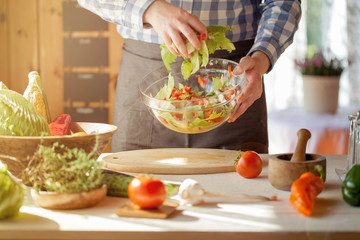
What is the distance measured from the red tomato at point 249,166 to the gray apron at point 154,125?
58 centimetres

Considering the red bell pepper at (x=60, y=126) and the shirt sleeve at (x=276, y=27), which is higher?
the shirt sleeve at (x=276, y=27)

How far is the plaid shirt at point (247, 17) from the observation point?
6.64ft

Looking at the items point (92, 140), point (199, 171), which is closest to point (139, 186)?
point (92, 140)

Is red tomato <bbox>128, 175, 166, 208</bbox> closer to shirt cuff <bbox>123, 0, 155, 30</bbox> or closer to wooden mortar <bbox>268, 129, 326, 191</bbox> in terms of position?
wooden mortar <bbox>268, 129, 326, 191</bbox>

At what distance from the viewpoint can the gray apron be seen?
7.31 ft

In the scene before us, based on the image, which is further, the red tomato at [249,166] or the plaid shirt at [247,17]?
the plaid shirt at [247,17]

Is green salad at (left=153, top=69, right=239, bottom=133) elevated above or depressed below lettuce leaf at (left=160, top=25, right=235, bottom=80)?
below

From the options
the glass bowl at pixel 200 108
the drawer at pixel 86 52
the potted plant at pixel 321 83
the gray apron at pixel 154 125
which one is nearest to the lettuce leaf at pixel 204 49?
the glass bowl at pixel 200 108

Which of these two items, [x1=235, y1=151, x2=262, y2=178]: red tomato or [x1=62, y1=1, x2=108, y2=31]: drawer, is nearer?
[x1=235, y1=151, x2=262, y2=178]: red tomato

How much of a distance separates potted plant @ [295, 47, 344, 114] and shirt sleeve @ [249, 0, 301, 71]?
1.09 m

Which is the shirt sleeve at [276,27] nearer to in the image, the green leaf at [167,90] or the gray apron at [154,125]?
the gray apron at [154,125]

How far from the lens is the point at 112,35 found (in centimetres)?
386

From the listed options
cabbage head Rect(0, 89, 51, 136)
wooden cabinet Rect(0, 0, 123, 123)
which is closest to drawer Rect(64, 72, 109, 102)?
wooden cabinet Rect(0, 0, 123, 123)

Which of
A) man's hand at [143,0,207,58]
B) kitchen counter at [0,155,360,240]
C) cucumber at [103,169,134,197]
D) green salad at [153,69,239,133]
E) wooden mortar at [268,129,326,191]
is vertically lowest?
kitchen counter at [0,155,360,240]
